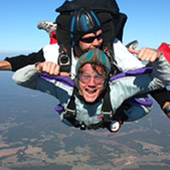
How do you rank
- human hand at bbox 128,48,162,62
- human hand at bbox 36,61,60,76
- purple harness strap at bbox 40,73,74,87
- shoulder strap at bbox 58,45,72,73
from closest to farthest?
human hand at bbox 128,48,162,62, human hand at bbox 36,61,60,76, purple harness strap at bbox 40,73,74,87, shoulder strap at bbox 58,45,72,73

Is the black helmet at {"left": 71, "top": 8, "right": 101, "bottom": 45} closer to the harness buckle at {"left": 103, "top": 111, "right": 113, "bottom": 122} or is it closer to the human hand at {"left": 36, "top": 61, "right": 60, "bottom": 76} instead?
the human hand at {"left": 36, "top": 61, "right": 60, "bottom": 76}

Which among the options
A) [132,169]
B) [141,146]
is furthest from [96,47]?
[141,146]

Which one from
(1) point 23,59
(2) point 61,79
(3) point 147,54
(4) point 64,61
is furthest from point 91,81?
(1) point 23,59

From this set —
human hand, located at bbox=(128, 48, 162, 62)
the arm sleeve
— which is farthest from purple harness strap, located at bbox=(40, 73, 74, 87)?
human hand, located at bbox=(128, 48, 162, 62)

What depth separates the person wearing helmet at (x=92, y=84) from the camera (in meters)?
3.31

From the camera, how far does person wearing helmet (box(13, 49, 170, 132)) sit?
3.31 meters

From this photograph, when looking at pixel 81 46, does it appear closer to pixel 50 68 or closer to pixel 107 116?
pixel 50 68

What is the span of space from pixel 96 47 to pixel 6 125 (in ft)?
558

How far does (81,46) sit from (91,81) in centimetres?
61

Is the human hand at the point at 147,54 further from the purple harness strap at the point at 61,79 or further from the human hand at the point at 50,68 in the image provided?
the purple harness strap at the point at 61,79

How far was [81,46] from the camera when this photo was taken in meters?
3.72

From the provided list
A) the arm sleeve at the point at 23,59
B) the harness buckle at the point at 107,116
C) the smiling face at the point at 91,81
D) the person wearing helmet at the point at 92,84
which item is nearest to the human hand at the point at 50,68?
the person wearing helmet at the point at 92,84

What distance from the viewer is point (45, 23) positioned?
206 inches

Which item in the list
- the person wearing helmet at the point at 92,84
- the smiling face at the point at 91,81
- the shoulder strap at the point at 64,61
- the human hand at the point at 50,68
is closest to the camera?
the human hand at the point at 50,68
